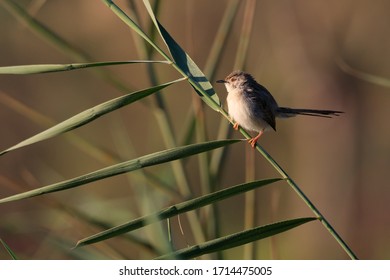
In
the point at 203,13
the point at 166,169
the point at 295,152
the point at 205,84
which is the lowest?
the point at 205,84

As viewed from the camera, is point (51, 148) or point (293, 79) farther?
point (51, 148)

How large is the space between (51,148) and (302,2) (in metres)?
3.89

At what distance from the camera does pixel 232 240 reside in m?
2.14

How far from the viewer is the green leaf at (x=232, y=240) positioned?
2.13 meters

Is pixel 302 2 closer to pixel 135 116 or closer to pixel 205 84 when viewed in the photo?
pixel 135 116

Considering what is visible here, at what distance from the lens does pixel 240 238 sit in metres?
2.16

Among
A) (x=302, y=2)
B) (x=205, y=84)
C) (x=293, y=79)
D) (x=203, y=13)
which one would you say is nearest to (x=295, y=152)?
(x=293, y=79)

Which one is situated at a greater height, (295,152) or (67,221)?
(295,152)

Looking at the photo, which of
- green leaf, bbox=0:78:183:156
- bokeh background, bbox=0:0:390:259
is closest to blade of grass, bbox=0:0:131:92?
green leaf, bbox=0:78:183:156

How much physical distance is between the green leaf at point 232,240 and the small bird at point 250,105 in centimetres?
169

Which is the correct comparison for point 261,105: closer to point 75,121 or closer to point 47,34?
point 47,34

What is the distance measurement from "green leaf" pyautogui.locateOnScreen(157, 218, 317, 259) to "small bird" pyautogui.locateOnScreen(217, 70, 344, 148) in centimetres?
169

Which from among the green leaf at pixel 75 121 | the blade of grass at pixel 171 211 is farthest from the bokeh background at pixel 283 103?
the green leaf at pixel 75 121

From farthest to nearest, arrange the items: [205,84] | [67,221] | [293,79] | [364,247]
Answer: [293,79]
[364,247]
[67,221]
[205,84]
